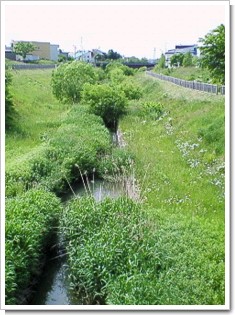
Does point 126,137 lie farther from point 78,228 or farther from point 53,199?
point 78,228

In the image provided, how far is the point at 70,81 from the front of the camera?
587 inches

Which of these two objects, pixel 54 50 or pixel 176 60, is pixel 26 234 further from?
pixel 176 60

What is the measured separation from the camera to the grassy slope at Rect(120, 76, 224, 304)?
399 centimetres

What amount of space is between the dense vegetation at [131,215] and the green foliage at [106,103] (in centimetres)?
373

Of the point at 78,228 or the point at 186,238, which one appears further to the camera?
the point at 78,228

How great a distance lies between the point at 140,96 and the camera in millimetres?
17219

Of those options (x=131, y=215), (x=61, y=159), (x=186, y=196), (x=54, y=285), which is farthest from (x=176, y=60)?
(x=54, y=285)

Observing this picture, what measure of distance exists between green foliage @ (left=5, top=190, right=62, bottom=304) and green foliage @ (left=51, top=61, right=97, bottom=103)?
9481 mm

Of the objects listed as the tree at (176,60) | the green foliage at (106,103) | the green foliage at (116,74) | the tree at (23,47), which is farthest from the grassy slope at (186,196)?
the tree at (176,60)

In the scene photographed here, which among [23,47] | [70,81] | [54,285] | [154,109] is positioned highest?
[23,47]

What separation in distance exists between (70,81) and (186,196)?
9734 mm

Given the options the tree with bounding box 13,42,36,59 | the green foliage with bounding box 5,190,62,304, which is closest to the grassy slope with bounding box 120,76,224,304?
the green foliage with bounding box 5,190,62,304

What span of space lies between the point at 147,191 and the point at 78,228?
137 cm

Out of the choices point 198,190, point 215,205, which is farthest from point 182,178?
point 215,205
